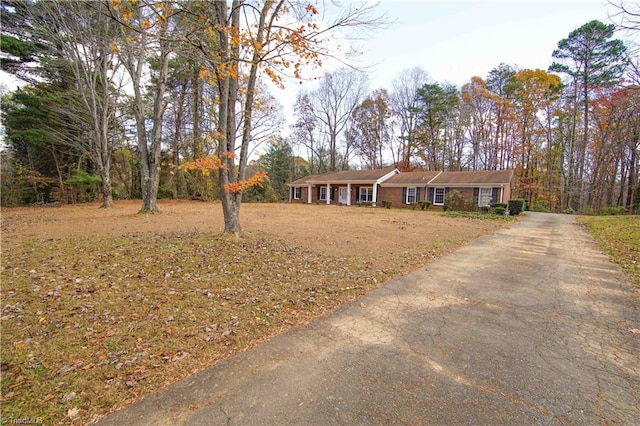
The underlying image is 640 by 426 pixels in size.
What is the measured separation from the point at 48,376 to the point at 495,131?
3879 cm

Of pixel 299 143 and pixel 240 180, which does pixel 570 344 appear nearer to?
pixel 240 180

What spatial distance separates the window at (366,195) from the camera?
89.6 feet

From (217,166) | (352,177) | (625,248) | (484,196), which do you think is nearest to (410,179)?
(352,177)

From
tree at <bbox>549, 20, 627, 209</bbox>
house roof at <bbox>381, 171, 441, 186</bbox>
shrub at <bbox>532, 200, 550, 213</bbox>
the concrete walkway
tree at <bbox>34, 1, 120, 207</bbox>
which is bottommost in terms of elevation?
the concrete walkway

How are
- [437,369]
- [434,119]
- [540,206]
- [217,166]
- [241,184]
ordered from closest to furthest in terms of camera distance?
[437,369] < [217,166] < [241,184] < [540,206] < [434,119]

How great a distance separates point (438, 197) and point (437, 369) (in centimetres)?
2348

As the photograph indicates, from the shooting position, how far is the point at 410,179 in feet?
84.8

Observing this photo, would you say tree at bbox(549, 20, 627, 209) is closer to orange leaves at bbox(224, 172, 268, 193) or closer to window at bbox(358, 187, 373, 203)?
window at bbox(358, 187, 373, 203)

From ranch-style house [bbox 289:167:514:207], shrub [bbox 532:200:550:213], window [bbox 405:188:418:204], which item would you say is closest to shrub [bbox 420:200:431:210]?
ranch-style house [bbox 289:167:514:207]

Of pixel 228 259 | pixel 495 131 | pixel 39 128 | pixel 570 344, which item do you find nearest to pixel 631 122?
pixel 495 131

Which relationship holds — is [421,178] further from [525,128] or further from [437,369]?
[437,369]

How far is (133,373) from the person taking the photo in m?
2.51

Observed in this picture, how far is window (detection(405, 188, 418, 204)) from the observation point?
24891 millimetres

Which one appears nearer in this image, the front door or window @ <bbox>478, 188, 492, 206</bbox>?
window @ <bbox>478, 188, 492, 206</bbox>
